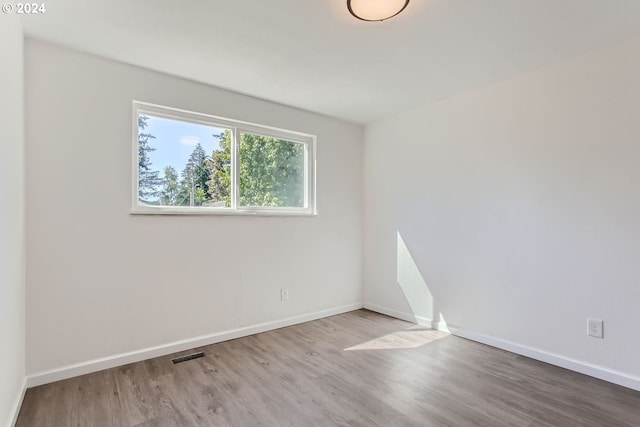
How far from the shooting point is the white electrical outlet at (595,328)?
2.29 m

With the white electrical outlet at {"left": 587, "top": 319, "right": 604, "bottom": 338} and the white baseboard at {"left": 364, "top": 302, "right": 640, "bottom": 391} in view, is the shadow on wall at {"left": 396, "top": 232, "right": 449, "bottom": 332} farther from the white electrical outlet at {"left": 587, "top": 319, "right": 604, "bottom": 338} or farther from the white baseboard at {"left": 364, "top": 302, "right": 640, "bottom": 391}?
the white electrical outlet at {"left": 587, "top": 319, "right": 604, "bottom": 338}

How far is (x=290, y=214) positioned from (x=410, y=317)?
1764 millimetres

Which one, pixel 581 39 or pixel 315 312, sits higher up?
pixel 581 39

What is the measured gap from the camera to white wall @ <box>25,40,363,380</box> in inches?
87.0

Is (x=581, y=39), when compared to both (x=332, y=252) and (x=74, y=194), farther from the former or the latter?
(x=74, y=194)

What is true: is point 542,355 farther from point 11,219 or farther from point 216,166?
point 11,219

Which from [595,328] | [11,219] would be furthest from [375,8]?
[595,328]

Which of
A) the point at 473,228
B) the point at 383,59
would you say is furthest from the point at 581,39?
the point at 473,228

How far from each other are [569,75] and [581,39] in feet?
1.06

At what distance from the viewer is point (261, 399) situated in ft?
6.70

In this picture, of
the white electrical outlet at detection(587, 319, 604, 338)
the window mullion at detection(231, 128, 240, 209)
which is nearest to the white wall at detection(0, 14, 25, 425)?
the window mullion at detection(231, 128, 240, 209)

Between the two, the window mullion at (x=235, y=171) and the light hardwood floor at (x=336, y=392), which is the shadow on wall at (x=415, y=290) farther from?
the window mullion at (x=235, y=171)

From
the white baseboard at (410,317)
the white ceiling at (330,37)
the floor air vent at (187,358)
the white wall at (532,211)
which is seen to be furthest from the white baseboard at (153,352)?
the white ceiling at (330,37)

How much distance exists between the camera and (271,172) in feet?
11.4
